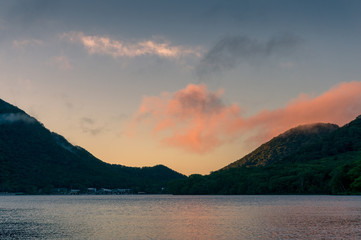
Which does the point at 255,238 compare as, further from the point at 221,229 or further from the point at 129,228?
the point at 129,228

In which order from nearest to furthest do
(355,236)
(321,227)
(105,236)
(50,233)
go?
(355,236), (105,236), (50,233), (321,227)

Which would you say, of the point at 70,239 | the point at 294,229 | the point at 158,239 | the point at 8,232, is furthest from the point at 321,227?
the point at 8,232

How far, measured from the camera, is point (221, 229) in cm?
8306

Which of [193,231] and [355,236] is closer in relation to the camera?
[355,236]

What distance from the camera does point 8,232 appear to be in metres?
78.4

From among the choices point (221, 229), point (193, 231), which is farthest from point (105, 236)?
point (221, 229)

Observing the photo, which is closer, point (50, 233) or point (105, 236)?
point (105, 236)

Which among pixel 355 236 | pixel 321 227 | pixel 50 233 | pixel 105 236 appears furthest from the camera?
pixel 321 227

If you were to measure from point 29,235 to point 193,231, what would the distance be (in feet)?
101

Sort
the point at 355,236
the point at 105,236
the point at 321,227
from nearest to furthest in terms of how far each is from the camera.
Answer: the point at 355,236 → the point at 105,236 → the point at 321,227

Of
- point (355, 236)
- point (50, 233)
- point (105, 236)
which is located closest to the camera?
point (355, 236)

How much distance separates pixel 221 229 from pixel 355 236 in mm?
25875

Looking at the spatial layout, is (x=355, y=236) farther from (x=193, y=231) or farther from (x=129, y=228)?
(x=129, y=228)

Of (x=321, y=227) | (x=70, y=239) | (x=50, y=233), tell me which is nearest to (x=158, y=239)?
(x=70, y=239)
